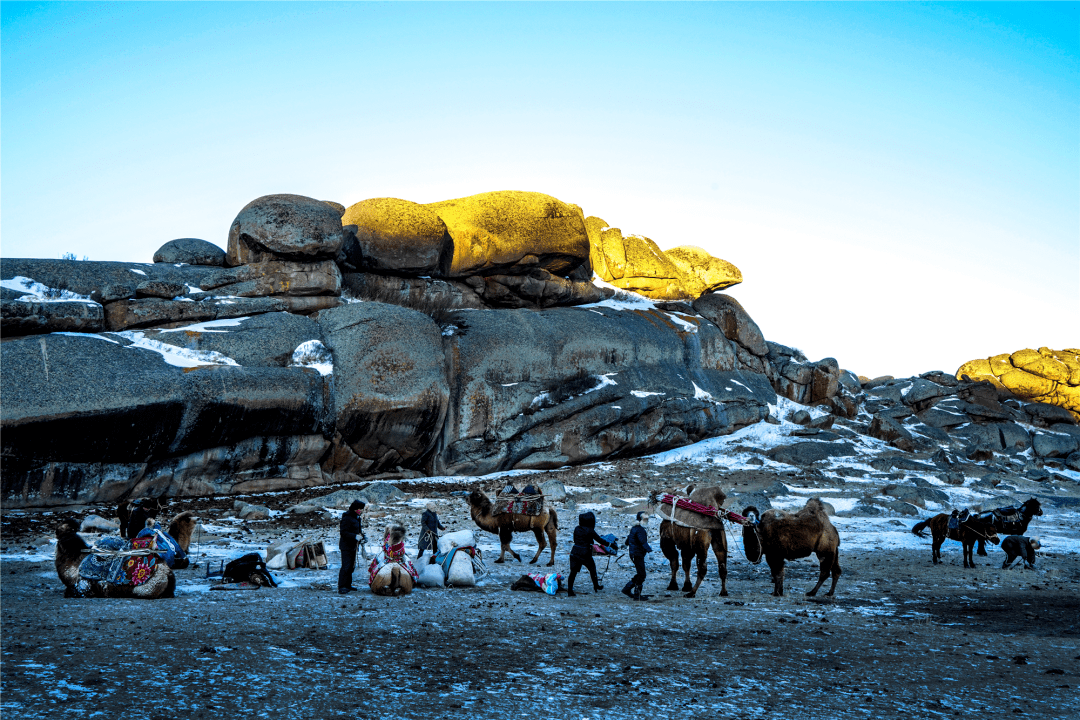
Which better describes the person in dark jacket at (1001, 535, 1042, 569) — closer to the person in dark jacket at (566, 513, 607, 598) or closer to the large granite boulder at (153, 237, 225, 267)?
the person in dark jacket at (566, 513, 607, 598)

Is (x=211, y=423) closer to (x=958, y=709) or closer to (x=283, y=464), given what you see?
(x=283, y=464)

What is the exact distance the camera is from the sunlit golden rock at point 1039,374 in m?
54.3

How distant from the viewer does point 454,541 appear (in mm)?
12656

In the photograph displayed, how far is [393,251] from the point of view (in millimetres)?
31219

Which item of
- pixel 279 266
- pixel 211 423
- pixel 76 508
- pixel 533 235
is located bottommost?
pixel 76 508

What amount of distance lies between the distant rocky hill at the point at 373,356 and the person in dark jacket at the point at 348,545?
1262cm

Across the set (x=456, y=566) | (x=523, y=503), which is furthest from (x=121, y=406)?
(x=456, y=566)

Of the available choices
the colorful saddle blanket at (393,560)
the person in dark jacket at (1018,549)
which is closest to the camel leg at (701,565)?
the colorful saddle blanket at (393,560)

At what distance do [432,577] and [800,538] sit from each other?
5437 millimetres

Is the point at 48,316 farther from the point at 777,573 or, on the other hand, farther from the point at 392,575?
the point at 777,573

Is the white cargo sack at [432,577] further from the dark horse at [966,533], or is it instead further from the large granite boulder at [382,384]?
the large granite boulder at [382,384]

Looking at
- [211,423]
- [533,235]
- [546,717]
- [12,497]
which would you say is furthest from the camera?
[533,235]

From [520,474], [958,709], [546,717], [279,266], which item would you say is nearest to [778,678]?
[958,709]

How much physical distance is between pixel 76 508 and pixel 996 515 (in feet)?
71.0
